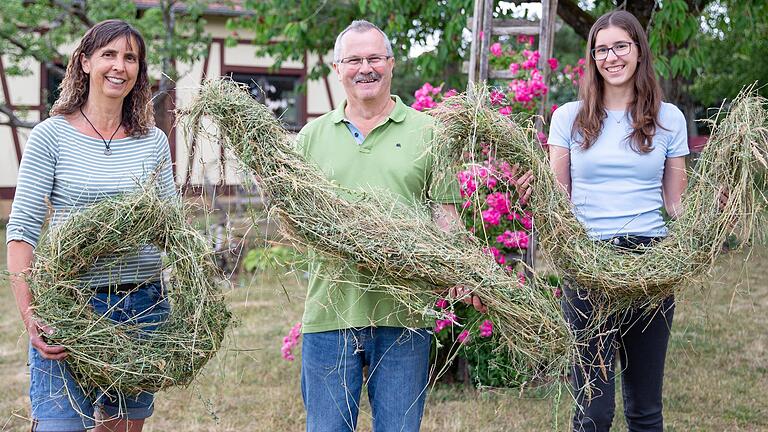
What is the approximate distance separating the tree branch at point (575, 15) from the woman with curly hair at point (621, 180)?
416cm

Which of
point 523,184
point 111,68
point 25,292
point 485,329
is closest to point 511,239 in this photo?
point 485,329

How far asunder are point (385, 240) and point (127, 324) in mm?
923

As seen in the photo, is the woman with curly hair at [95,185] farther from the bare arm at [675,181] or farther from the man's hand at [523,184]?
the bare arm at [675,181]

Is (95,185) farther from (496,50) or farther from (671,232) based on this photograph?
(496,50)

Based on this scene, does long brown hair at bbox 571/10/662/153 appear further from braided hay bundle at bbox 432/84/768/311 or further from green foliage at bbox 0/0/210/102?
green foliage at bbox 0/0/210/102

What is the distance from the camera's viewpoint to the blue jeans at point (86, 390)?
260 centimetres

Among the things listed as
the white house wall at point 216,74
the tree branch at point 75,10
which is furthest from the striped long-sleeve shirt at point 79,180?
the white house wall at point 216,74

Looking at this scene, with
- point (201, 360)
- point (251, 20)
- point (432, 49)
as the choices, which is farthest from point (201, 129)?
point (251, 20)

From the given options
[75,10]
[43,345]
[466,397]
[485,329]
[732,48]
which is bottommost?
[466,397]

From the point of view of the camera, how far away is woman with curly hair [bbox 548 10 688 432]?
115 inches

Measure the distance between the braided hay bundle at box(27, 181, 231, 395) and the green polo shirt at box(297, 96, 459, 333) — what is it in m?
0.36

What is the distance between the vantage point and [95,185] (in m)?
2.70

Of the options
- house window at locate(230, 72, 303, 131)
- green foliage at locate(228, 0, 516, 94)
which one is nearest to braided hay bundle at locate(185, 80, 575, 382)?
green foliage at locate(228, 0, 516, 94)

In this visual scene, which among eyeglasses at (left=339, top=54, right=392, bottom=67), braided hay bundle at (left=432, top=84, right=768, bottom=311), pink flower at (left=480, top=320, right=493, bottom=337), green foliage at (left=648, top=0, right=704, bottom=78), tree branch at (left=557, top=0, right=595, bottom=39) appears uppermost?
tree branch at (left=557, top=0, right=595, bottom=39)
